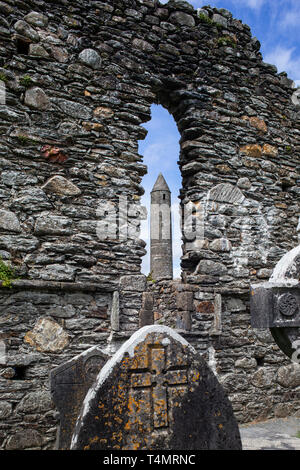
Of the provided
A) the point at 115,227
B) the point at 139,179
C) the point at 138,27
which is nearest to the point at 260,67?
the point at 138,27

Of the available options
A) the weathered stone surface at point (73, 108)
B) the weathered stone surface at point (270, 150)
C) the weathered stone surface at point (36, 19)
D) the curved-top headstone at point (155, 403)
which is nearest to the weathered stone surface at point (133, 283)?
the weathered stone surface at point (73, 108)

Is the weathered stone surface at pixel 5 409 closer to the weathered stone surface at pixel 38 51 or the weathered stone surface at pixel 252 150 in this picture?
the weathered stone surface at pixel 38 51

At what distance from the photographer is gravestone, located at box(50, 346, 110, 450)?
10.5ft

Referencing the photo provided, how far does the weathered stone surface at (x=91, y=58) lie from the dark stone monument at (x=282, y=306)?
378 cm

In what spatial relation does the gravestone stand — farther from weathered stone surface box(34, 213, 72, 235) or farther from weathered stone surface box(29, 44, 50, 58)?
weathered stone surface box(29, 44, 50, 58)

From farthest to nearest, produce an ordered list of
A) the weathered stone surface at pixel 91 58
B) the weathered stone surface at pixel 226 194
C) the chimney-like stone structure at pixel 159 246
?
1. the chimney-like stone structure at pixel 159 246
2. the weathered stone surface at pixel 226 194
3. the weathered stone surface at pixel 91 58

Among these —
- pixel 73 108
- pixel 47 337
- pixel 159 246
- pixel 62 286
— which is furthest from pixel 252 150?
pixel 159 246

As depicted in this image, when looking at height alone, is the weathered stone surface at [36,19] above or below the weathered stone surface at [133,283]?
above

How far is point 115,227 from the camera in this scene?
16.8 ft

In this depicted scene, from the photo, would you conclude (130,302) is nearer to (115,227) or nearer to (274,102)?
(115,227)

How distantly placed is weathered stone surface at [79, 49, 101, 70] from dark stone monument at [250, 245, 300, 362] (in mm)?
3780

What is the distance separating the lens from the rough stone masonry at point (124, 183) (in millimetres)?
4555

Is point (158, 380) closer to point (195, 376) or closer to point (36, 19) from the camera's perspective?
point (195, 376)
